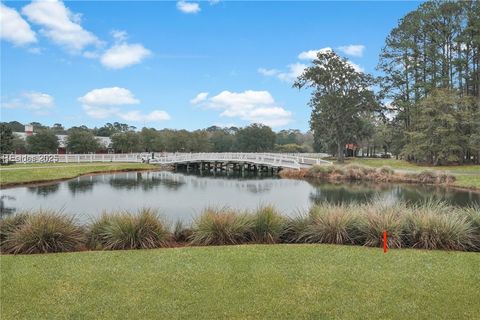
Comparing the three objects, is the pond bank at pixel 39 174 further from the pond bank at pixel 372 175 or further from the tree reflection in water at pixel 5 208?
the pond bank at pixel 372 175

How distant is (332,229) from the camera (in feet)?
29.3

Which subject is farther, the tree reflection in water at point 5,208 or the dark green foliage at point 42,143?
the dark green foliage at point 42,143

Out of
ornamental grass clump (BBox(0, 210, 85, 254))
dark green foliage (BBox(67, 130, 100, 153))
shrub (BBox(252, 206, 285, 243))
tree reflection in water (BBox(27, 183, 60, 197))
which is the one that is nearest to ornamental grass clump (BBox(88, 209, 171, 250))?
ornamental grass clump (BBox(0, 210, 85, 254))

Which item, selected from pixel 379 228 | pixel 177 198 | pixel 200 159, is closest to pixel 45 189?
pixel 177 198

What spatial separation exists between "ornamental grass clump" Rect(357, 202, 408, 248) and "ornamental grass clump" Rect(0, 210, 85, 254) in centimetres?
596

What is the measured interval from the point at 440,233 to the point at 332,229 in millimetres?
2143

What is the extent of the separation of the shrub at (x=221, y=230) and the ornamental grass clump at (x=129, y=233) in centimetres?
72

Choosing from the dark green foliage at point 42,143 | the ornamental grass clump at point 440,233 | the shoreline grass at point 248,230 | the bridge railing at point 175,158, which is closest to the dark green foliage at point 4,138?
the bridge railing at point 175,158

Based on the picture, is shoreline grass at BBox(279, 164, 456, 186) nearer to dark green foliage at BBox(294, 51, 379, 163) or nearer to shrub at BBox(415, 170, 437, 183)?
shrub at BBox(415, 170, 437, 183)

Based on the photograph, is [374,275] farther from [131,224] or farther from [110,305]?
[131,224]

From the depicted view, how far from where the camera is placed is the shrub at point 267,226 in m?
9.30

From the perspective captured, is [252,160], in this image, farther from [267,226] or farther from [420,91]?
[267,226]

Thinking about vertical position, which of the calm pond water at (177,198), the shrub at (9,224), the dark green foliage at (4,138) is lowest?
the calm pond water at (177,198)

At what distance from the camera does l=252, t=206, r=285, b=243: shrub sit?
Result: 30.5 ft
